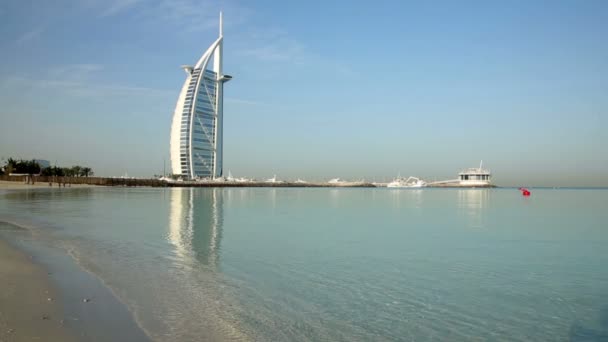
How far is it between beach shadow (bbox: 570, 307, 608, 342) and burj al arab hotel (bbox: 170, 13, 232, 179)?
409ft

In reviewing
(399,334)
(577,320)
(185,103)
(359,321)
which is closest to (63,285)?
(359,321)

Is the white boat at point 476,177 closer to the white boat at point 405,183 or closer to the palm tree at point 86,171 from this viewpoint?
the white boat at point 405,183

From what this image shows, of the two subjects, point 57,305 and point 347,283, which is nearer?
point 57,305

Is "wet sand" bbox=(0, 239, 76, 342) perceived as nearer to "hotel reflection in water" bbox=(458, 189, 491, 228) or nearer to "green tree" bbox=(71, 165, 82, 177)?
"hotel reflection in water" bbox=(458, 189, 491, 228)

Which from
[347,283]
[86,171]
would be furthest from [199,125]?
[347,283]

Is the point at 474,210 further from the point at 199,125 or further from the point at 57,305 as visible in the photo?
the point at 199,125

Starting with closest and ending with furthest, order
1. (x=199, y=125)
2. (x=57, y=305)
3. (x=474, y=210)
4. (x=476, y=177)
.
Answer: (x=57, y=305), (x=474, y=210), (x=199, y=125), (x=476, y=177)

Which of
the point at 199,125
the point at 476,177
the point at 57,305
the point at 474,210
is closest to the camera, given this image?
the point at 57,305

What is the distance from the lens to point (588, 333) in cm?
627

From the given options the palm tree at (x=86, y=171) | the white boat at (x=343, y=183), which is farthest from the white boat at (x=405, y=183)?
the palm tree at (x=86, y=171)

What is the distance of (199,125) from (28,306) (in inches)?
4991

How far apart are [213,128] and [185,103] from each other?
1151 cm

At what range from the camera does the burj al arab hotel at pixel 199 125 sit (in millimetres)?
126375

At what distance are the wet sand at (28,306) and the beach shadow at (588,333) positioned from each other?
22.0ft
